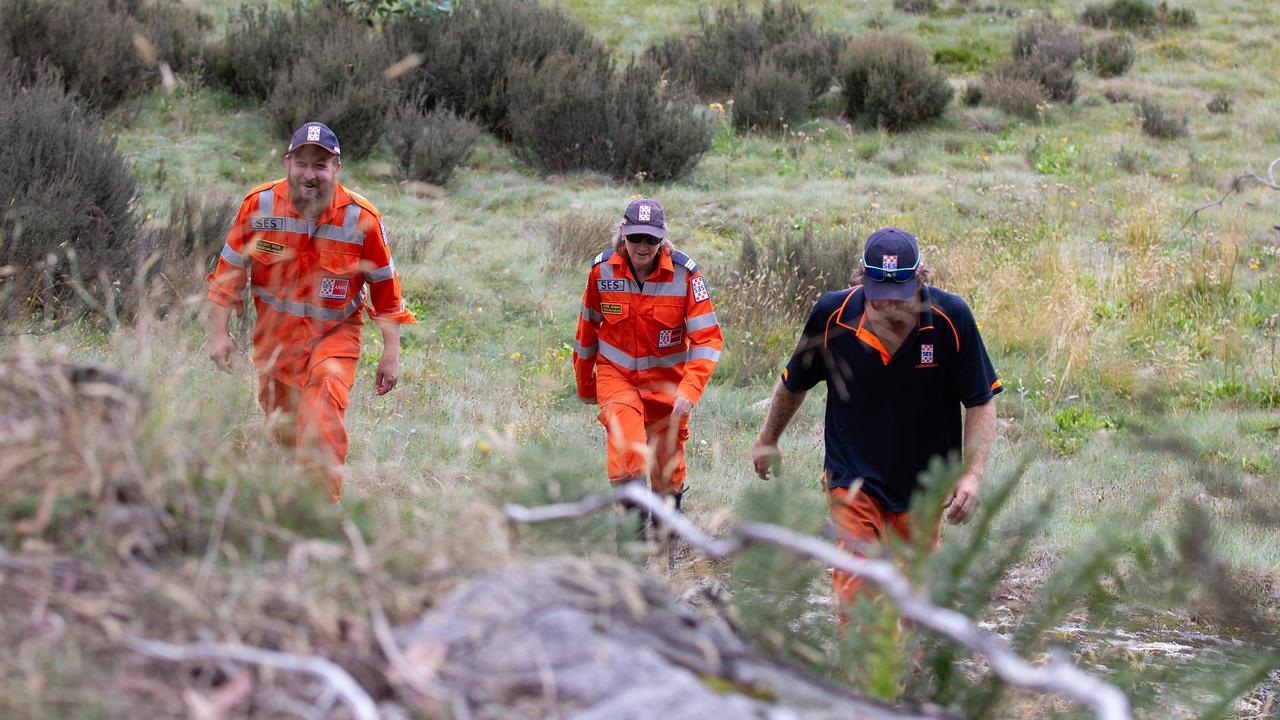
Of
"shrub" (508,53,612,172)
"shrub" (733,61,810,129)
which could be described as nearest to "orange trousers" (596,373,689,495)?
"shrub" (508,53,612,172)

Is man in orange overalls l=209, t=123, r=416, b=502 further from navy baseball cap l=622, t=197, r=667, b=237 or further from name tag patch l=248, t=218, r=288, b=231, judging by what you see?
navy baseball cap l=622, t=197, r=667, b=237

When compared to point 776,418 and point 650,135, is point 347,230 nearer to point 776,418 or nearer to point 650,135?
point 776,418

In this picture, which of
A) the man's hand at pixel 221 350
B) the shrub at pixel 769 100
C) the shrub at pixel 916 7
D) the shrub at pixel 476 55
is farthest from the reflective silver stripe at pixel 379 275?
the shrub at pixel 916 7

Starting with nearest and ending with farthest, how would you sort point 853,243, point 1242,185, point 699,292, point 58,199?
point 699,292
point 58,199
point 853,243
point 1242,185

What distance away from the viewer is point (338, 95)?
45.9ft

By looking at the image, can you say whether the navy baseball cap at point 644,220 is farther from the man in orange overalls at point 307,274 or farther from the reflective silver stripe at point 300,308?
the reflective silver stripe at point 300,308

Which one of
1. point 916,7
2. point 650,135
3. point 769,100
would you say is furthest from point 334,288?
point 916,7

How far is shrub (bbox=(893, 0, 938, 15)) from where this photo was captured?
2375cm

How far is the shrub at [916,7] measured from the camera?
935 inches

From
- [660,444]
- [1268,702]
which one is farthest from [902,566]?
[660,444]

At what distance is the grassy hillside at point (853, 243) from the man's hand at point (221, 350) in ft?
0.49

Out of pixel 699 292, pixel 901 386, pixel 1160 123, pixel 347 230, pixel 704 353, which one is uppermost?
pixel 347 230

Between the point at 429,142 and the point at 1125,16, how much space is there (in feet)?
52.4

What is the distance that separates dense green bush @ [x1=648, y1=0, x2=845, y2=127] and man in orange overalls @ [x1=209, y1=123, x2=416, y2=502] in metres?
11.9
